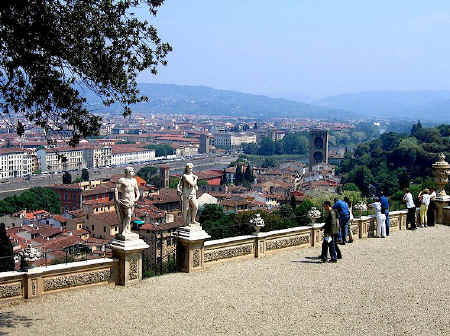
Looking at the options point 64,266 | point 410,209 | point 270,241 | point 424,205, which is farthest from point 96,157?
point 64,266

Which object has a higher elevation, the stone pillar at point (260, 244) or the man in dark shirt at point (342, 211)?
the man in dark shirt at point (342, 211)

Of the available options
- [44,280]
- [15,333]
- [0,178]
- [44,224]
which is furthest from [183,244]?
[0,178]

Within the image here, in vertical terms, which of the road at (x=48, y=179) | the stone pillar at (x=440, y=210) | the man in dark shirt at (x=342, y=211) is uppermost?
the man in dark shirt at (x=342, y=211)

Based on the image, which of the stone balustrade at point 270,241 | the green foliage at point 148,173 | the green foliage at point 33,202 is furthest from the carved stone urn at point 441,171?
the green foliage at point 148,173

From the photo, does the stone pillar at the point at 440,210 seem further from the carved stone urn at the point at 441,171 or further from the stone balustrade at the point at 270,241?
the stone balustrade at the point at 270,241

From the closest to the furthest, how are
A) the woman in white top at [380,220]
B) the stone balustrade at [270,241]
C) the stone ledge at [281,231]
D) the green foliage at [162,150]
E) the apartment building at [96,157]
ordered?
the stone balustrade at [270,241] → the stone ledge at [281,231] → the woman in white top at [380,220] → the apartment building at [96,157] → the green foliage at [162,150]

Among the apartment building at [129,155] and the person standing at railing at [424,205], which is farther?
the apartment building at [129,155]

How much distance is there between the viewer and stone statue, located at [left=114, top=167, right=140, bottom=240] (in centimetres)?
850

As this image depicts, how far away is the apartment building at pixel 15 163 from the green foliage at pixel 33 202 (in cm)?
3275

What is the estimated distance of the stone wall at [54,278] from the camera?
24.7ft

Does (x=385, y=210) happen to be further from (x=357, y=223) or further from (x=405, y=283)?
(x=405, y=283)

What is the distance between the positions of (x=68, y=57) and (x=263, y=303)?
428 cm

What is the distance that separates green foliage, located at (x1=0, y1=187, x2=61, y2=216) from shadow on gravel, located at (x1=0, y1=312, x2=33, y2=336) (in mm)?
51147

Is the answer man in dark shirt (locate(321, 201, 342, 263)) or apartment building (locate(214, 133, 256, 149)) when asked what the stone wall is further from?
apartment building (locate(214, 133, 256, 149))
